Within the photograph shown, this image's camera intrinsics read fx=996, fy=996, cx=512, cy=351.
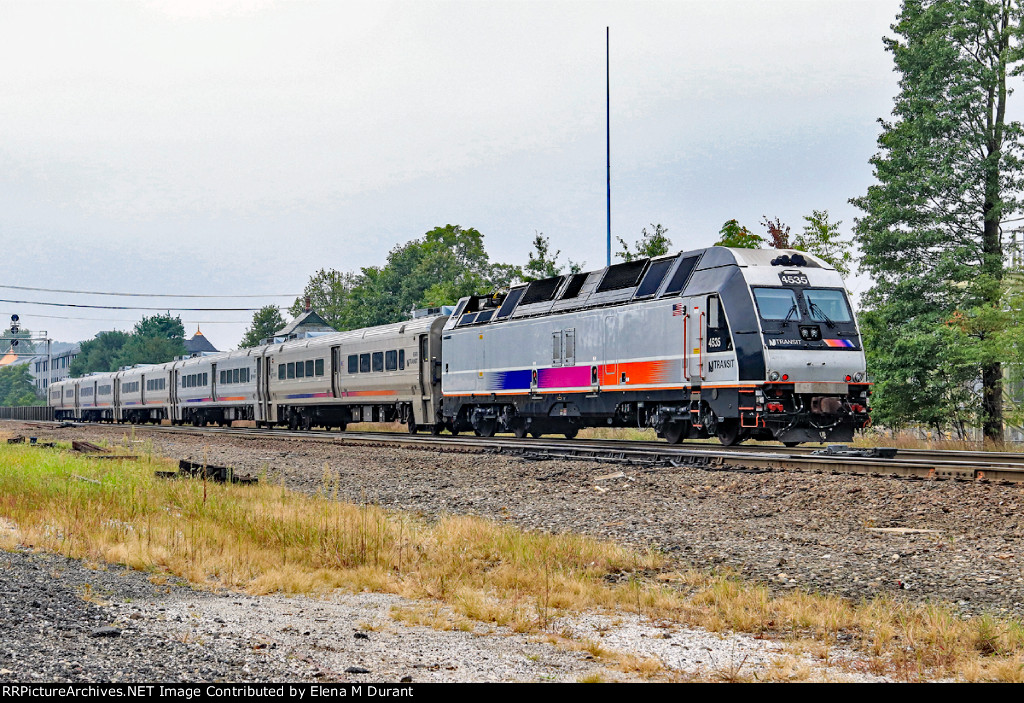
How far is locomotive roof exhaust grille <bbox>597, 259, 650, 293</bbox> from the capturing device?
68.9 ft

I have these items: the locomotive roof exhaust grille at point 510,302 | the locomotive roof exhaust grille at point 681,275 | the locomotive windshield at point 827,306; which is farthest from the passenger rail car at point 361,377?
the locomotive windshield at point 827,306

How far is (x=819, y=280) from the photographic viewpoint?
61.0ft

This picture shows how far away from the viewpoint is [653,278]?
66.8 feet

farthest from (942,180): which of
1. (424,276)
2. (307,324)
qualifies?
(307,324)

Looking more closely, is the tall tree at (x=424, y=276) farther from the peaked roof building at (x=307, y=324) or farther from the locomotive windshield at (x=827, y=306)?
the locomotive windshield at (x=827, y=306)

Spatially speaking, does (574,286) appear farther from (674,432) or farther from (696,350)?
(696,350)

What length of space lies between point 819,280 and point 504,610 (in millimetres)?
13265

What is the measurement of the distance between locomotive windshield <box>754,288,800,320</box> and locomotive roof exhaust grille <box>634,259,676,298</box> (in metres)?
2.70

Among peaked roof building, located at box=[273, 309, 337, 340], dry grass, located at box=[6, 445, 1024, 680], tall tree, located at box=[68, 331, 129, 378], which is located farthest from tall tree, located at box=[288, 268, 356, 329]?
dry grass, located at box=[6, 445, 1024, 680]

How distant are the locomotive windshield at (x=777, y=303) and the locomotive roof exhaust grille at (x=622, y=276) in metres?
3.55

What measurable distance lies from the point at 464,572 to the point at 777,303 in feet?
35.6
